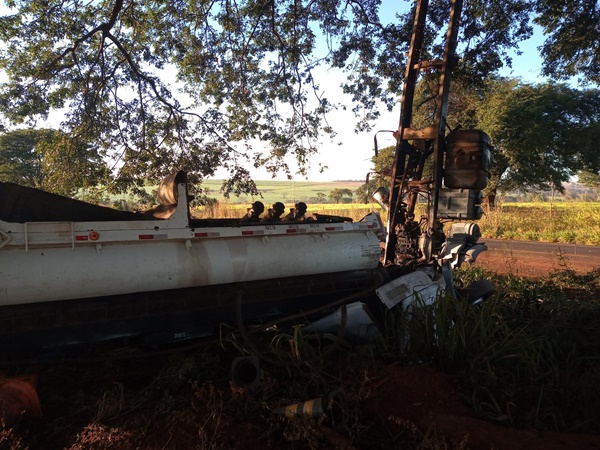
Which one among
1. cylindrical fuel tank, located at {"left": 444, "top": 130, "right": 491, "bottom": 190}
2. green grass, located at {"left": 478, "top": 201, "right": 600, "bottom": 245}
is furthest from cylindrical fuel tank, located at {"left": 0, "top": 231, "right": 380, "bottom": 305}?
green grass, located at {"left": 478, "top": 201, "right": 600, "bottom": 245}

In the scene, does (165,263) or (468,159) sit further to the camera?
(468,159)

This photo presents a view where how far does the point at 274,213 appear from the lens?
547cm

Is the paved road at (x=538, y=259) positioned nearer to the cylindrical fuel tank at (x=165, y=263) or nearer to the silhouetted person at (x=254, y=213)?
the cylindrical fuel tank at (x=165, y=263)

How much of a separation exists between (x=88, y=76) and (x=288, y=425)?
8.38 metres

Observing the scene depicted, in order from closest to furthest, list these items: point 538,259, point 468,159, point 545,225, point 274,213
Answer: point 274,213
point 468,159
point 538,259
point 545,225

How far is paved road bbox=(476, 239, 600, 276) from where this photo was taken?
33.3ft

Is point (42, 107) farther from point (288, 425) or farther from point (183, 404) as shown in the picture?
point (288, 425)

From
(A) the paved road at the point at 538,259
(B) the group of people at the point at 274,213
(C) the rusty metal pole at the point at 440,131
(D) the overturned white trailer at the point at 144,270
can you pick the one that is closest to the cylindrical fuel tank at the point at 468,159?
Result: (C) the rusty metal pole at the point at 440,131

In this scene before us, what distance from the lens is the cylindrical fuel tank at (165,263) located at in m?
3.63

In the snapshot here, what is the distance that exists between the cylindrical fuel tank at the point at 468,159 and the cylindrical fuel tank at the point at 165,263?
82.5 inches

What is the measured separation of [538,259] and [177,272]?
38.3 feet

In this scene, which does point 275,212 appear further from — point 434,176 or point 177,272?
point 434,176

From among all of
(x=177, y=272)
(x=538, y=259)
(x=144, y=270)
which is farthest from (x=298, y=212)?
(x=538, y=259)

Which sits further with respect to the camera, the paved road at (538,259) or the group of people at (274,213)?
the paved road at (538,259)
